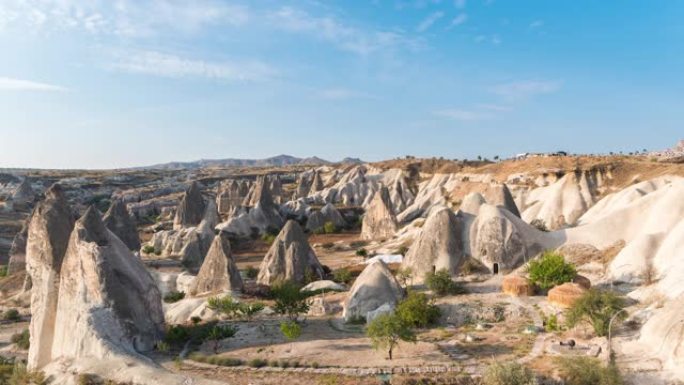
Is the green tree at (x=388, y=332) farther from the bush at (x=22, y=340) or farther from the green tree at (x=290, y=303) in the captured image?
the bush at (x=22, y=340)

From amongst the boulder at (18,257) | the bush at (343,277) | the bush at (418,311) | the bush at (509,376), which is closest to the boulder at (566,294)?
the bush at (418,311)

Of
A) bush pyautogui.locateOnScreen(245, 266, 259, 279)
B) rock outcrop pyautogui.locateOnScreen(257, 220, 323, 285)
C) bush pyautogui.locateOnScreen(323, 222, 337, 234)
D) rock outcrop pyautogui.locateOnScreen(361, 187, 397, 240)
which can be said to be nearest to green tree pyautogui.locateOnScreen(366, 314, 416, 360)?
rock outcrop pyautogui.locateOnScreen(257, 220, 323, 285)

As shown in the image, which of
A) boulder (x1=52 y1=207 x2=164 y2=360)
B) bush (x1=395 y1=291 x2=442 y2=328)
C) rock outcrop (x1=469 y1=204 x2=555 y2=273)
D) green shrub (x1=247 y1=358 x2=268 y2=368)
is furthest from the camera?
rock outcrop (x1=469 y1=204 x2=555 y2=273)

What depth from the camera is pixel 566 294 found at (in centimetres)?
2748

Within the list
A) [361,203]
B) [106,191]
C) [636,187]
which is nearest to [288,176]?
[106,191]

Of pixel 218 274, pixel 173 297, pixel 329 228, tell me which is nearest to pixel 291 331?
pixel 218 274

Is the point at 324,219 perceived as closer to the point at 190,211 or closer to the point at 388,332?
the point at 190,211

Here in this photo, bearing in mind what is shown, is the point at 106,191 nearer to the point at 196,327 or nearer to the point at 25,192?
the point at 25,192

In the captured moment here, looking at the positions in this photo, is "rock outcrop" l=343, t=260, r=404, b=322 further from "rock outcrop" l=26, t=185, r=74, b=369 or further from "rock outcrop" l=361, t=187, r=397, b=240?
"rock outcrop" l=361, t=187, r=397, b=240

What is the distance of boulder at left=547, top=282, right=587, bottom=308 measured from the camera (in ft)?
89.0

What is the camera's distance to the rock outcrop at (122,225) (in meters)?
49.2

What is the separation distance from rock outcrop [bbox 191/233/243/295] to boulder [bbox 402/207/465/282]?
37.8 feet

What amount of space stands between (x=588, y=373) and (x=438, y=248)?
Answer: 18192mm

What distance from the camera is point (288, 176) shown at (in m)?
157
